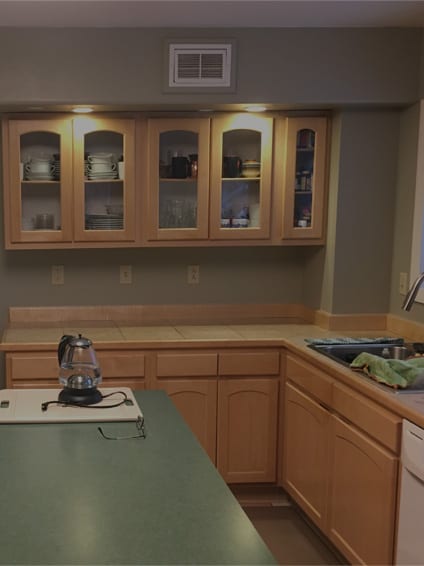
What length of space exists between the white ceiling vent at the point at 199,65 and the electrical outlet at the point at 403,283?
53.3 inches

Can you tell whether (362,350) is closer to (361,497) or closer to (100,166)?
(361,497)

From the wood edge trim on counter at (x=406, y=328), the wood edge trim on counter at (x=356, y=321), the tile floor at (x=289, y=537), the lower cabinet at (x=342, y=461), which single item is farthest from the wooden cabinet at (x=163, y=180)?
the tile floor at (x=289, y=537)

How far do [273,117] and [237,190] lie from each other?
0.44 m

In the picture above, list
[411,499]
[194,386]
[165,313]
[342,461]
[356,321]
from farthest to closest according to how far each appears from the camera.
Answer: [165,313]
[356,321]
[194,386]
[342,461]
[411,499]

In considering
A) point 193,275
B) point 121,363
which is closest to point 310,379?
point 121,363

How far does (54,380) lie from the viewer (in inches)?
120

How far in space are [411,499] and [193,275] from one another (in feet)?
6.62

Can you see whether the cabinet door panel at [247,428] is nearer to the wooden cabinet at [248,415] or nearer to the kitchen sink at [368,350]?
the wooden cabinet at [248,415]

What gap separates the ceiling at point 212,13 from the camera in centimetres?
270

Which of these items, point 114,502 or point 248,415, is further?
point 248,415

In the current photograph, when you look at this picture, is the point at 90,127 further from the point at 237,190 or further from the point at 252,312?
the point at 252,312

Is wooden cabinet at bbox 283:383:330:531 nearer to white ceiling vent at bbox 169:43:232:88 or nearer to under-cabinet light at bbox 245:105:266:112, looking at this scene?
under-cabinet light at bbox 245:105:266:112

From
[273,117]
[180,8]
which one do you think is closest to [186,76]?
[180,8]

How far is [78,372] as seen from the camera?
1.93m
